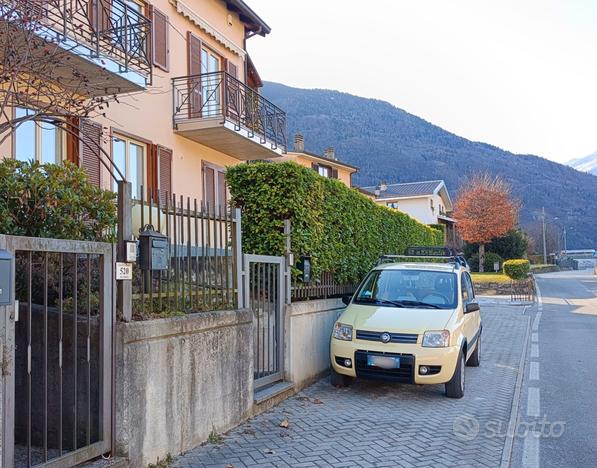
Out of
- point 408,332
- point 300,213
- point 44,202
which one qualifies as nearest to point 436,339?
point 408,332

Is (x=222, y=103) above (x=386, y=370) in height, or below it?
above

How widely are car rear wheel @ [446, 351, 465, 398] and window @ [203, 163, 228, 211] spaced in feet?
28.8

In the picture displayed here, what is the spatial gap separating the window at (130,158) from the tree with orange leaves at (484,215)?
3965 cm

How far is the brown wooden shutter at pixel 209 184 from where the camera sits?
14.9m

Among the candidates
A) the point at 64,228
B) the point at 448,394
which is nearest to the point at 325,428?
the point at 448,394

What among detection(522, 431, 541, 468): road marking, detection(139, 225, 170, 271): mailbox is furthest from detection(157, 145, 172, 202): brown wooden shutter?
detection(522, 431, 541, 468): road marking

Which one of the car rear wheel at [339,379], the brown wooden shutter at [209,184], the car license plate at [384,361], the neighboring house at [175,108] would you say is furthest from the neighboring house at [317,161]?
the car license plate at [384,361]

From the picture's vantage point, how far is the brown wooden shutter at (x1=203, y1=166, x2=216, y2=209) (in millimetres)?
14914

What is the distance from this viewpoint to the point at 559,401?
25.1 feet

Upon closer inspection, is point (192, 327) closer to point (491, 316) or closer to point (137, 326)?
point (137, 326)

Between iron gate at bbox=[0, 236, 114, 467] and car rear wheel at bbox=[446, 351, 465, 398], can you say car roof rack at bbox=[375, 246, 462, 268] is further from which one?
iron gate at bbox=[0, 236, 114, 467]

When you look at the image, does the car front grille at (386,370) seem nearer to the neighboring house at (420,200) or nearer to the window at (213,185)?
the window at (213,185)

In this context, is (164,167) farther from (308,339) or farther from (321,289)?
(308,339)

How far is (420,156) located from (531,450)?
15270 cm
